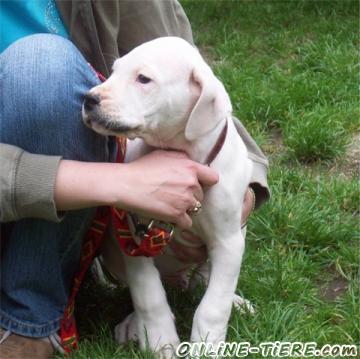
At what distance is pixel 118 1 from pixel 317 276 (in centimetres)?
122

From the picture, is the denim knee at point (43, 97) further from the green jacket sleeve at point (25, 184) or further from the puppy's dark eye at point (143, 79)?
the puppy's dark eye at point (143, 79)

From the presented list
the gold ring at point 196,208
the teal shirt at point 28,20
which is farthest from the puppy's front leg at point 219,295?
the teal shirt at point 28,20

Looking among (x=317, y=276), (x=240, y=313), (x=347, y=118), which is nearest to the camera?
(x=240, y=313)

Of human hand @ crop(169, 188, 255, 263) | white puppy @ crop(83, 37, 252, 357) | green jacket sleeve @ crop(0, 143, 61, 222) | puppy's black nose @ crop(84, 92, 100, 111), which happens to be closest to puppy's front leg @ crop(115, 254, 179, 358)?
white puppy @ crop(83, 37, 252, 357)

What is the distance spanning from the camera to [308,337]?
251 cm

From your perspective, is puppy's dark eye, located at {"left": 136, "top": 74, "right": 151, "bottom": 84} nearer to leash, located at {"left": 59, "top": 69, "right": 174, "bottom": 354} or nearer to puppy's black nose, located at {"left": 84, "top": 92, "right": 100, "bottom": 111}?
puppy's black nose, located at {"left": 84, "top": 92, "right": 100, "bottom": 111}

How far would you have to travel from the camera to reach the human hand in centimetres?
245

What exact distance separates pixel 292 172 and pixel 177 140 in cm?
143

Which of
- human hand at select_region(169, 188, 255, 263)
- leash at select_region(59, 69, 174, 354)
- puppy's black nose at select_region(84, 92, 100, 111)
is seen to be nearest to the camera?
puppy's black nose at select_region(84, 92, 100, 111)

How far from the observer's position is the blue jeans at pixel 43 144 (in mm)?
2184

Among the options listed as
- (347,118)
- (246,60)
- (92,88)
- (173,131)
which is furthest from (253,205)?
(246,60)

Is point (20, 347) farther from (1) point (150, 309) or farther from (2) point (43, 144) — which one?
(2) point (43, 144)

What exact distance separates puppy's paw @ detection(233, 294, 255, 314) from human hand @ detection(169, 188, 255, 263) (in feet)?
0.65

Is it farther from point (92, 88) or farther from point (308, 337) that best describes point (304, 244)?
point (92, 88)
